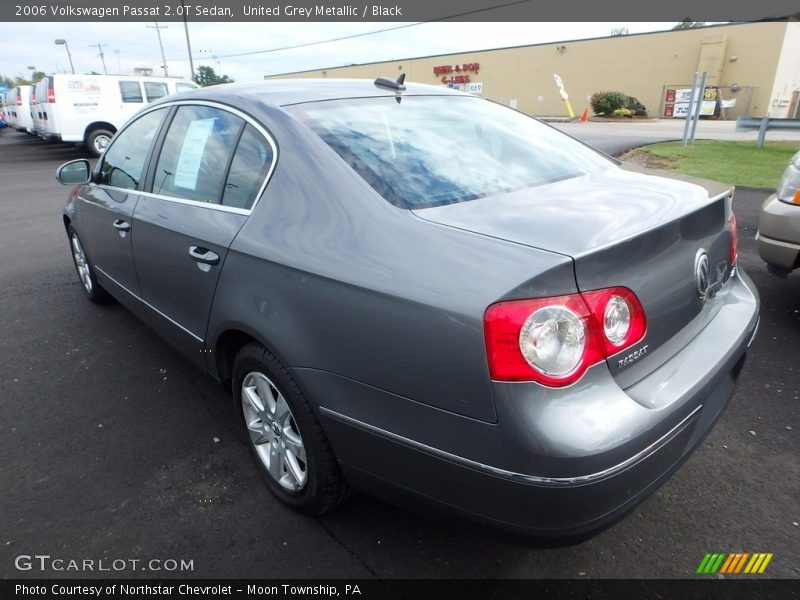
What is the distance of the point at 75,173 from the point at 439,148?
290 centimetres

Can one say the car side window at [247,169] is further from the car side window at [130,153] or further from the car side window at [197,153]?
the car side window at [130,153]

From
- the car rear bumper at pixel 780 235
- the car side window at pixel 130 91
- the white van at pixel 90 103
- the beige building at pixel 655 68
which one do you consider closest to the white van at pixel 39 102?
the white van at pixel 90 103

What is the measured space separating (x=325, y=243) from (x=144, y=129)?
210cm

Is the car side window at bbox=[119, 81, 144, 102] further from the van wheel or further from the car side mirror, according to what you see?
the car side mirror

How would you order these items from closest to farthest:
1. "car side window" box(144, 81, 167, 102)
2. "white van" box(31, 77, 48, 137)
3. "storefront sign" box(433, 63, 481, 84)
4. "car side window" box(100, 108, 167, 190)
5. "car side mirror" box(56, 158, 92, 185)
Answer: "car side window" box(100, 108, 167, 190) → "car side mirror" box(56, 158, 92, 185) → "white van" box(31, 77, 48, 137) → "car side window" box(144, 81, 167, 102) → "storefront sign" box(433, 63, 481, 84)

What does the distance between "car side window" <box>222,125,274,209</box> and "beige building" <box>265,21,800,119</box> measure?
33.7 m

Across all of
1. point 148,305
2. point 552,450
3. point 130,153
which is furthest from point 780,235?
point 130,153

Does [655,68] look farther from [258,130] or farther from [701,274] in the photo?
[258,130]

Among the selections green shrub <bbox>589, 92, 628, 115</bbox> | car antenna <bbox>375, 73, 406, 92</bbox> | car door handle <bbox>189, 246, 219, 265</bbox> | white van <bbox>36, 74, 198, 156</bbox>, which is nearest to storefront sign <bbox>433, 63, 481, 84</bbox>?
green shrub <bbox>589, 92, 628, 115</bbox>

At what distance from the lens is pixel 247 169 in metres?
2.31

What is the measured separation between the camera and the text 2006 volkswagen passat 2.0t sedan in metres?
1.49

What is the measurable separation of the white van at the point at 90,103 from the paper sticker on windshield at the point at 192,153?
12938 millimetres

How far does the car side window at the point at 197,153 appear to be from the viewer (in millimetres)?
2484

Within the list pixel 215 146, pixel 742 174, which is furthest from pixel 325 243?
pixel 742 174
